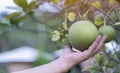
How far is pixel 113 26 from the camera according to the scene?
149cm

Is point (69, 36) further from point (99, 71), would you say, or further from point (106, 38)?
point (99, 71)

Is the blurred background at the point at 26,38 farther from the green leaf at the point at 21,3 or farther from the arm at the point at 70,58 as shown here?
the arm at the point at 70,58

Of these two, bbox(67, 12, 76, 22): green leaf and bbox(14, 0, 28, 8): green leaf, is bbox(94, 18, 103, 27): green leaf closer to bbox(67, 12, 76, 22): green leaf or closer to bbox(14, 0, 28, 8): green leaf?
bbox(67, 12, 76, 22): green leaf

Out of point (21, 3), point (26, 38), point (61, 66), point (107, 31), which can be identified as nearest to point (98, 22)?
point (107, 31)

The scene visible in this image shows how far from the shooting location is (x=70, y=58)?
1.47m

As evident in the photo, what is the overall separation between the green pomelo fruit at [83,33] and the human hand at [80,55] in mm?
17

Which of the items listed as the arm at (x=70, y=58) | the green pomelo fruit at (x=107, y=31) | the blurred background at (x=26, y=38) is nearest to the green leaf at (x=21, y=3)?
the blurred background at (x=26, y=38)

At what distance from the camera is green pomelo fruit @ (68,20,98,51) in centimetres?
137

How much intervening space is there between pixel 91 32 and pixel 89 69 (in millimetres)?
318

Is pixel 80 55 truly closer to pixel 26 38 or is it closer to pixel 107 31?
pixel 107 31

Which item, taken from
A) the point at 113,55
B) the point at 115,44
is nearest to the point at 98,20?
the point at 113,55

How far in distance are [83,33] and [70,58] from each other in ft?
0.41

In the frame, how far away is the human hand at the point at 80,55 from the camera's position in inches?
54.7

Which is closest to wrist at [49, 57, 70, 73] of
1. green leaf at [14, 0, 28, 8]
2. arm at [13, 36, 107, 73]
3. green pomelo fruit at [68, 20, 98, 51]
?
arm at [13, 36, 107, 73]
